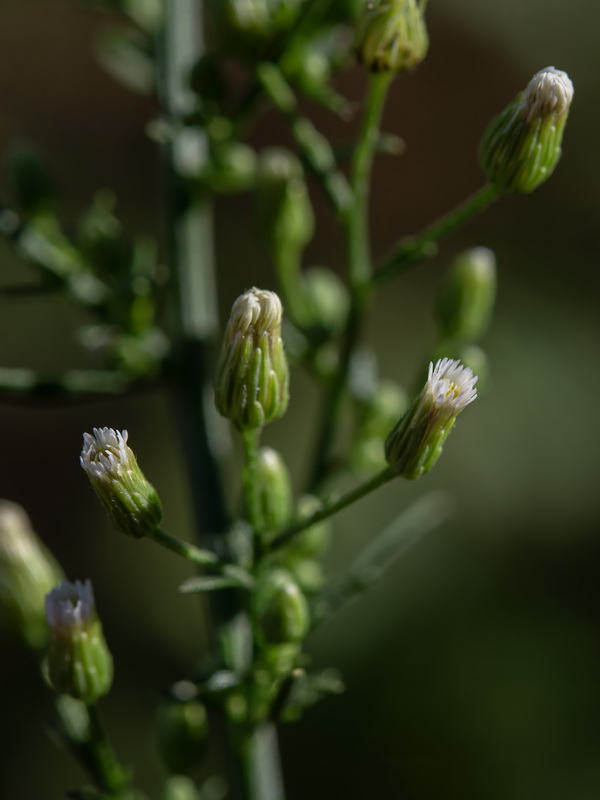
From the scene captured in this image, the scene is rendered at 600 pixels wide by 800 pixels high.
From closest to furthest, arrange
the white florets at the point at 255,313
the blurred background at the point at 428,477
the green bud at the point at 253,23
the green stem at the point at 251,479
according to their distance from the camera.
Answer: the white florets at the point at 255,313 < the green stem at the point at 251,479 < the green bud at the point at 253,23 < the blurred background at the point at 428,477

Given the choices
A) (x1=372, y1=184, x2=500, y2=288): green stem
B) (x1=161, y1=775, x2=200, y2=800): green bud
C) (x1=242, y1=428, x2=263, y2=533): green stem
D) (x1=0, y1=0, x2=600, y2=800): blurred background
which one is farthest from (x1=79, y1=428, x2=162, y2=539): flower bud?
(x1=0, y1=0, x2=600, y2=800): blurred background

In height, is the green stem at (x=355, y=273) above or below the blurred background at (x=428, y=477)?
below

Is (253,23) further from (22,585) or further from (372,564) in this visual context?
(22,585)

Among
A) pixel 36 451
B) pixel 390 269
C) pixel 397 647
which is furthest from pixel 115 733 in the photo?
pixel 390 269

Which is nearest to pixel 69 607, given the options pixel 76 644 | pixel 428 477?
pixel 76 644

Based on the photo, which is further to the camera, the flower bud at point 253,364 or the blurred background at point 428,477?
the blurred background at point 428,477

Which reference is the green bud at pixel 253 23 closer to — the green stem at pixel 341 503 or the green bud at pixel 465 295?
the green bud at pixel 465 295

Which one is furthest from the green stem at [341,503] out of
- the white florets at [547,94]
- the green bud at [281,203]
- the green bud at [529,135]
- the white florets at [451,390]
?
the green bud at [281,203]

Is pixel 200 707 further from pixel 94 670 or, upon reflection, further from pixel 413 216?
pixel 413 216
